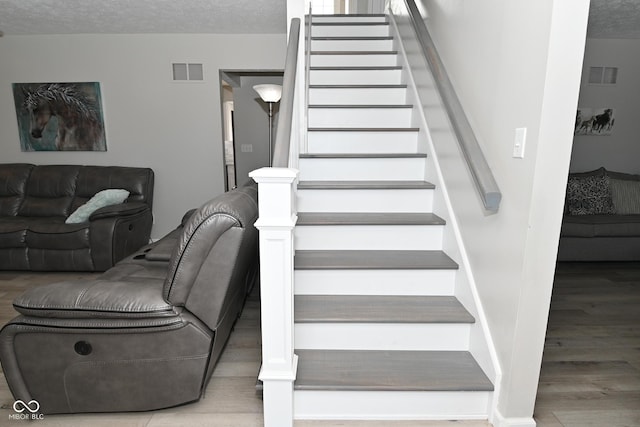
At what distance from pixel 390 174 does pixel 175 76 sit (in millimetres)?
3070

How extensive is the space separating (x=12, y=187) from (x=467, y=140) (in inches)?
187

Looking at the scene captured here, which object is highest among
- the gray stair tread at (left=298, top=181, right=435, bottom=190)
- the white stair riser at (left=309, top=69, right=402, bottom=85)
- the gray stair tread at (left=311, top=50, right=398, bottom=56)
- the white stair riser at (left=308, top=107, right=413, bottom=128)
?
the gray stair tread at (left=311, top=50, right=398, bottom=56)

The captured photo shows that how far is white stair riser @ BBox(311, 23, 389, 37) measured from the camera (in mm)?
4012

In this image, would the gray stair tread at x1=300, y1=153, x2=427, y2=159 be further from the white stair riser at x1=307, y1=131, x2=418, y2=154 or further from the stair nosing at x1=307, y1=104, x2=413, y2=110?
the stair nosing at x1=307, y1=104, x2=413, y2=110

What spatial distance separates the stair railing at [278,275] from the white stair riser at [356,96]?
1.52m

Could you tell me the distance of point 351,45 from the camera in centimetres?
377

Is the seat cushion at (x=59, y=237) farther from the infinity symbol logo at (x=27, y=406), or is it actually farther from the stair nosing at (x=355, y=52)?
the stair nosing at (x=355, y=52)

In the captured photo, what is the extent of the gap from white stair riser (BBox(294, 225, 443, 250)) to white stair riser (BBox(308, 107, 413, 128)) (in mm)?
1111

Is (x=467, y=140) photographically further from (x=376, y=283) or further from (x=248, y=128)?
(x=248, y=128)

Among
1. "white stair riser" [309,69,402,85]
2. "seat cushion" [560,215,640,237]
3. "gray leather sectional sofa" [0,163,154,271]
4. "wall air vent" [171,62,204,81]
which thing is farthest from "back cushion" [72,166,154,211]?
"seat cushion" [560,215,640,237]

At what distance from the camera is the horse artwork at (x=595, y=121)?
14.3 ft

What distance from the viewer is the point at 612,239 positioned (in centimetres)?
384

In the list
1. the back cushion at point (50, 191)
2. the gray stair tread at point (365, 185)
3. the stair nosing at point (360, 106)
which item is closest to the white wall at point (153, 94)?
the back cushion at point (50, 191)

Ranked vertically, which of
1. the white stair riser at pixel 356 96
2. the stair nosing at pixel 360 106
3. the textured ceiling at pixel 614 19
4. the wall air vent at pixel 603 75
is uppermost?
the textured ceiling at pixel 614 19
